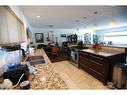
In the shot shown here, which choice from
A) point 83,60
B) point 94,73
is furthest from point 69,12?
point 94,73

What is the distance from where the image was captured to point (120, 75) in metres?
2.68

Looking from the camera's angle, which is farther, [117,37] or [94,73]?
[117,37]

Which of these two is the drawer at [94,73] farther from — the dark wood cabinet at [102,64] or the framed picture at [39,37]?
the framed picture at [39,37]

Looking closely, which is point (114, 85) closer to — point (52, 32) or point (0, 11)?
point (0, 11)

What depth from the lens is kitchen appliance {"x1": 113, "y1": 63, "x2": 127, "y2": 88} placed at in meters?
2.65

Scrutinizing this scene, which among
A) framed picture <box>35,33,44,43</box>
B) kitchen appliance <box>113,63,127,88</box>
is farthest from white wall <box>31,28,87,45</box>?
kitchen appliance <box>113,63,127,88</box>

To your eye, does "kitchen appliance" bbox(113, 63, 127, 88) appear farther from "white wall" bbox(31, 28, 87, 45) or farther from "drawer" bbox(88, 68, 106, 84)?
"white wall" bbox(31, 28, 87, 45)

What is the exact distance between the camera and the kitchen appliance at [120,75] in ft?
8.70

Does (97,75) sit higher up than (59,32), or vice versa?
(59,32)

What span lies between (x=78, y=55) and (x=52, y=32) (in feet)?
17.0

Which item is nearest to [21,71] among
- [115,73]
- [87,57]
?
[115,73]

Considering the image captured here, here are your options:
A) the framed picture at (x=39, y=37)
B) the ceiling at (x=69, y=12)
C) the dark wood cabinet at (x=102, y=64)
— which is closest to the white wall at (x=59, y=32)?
the framed picture at (x=39, y=37)

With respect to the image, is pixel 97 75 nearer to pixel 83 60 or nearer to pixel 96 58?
pixel 96 58

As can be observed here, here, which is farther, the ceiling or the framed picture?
the framed picture
